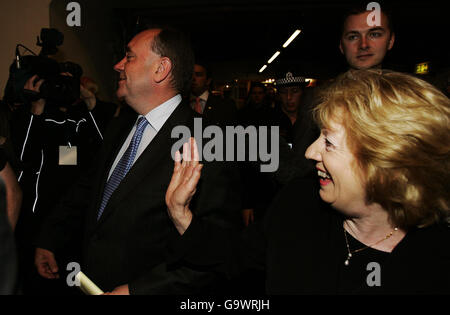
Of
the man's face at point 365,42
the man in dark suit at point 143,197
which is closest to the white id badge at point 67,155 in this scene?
the man in dark suit at point 143,197

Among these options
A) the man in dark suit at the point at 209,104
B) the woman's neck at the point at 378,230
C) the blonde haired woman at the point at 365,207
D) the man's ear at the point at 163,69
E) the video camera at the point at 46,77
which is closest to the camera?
the blonde haired woman at the point at 365,207

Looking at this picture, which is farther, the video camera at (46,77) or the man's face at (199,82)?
the man's face at (199,82)

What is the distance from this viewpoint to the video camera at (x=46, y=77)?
2.05m

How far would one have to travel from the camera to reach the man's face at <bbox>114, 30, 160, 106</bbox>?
166 cm

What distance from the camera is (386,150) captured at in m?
0.98

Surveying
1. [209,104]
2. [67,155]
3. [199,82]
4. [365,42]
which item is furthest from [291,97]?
[67,155]

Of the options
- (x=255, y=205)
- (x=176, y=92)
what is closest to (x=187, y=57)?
(x=176, y=92)

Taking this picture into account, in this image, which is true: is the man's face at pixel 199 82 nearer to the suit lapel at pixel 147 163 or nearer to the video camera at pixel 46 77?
the video camera at pixel 46 77

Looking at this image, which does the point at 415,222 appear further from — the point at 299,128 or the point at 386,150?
the point at 299,128

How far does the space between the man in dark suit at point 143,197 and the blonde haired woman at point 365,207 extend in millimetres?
192

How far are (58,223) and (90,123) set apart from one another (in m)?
0.88

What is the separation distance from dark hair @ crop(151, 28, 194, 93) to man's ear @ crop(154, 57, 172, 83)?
2cm

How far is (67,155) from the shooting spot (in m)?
2.09

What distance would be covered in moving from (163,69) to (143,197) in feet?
2.33
